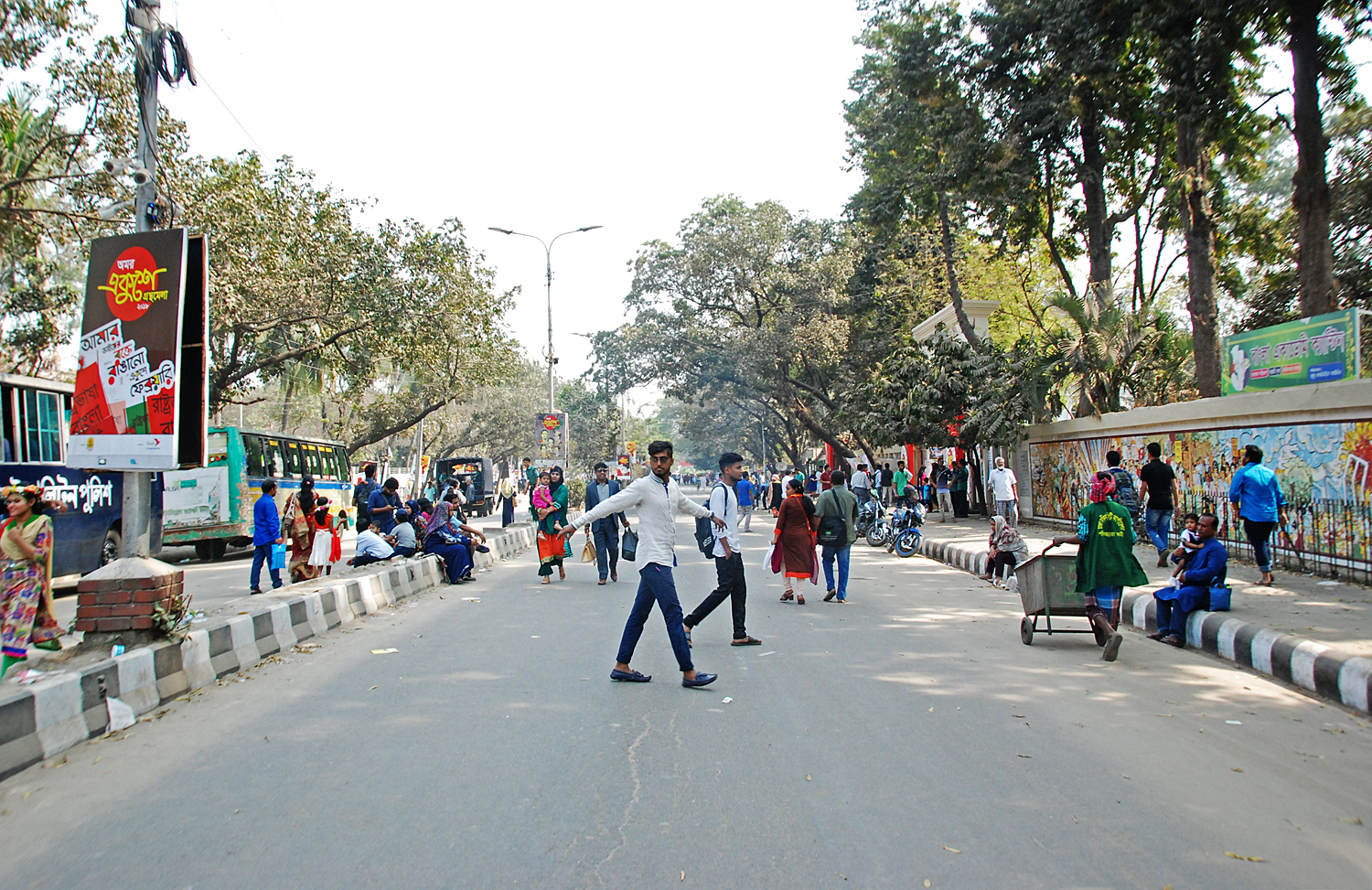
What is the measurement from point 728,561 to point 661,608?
1.57 meters

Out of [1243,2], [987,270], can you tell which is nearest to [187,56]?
[1243,2]

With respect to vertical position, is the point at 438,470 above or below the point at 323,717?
above

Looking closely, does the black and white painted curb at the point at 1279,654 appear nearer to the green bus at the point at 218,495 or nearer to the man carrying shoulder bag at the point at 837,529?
the man carrying shoulder bag at the point at 837,529

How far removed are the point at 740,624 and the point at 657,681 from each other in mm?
1713

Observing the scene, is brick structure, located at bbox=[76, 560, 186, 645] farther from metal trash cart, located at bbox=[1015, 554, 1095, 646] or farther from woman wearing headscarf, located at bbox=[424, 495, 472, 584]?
woman wearing headscarf, located at bbox=[424, 495, 472, 584]

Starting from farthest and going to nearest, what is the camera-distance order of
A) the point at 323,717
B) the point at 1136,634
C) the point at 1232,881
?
the point at 1136,634 < the point at 323,717 < the point at 1232,881

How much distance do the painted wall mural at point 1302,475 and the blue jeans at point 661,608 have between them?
925 cm

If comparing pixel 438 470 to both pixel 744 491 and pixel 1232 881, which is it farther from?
pixel 1232 881

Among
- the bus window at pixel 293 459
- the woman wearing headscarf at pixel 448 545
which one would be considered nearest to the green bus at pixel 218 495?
the bus window at pixel 293 459

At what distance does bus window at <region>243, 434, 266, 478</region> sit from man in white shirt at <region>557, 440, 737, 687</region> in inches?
588

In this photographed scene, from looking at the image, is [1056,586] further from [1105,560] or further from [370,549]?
[370,549]

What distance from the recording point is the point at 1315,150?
14414 mm

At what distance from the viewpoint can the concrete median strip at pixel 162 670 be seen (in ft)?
16.7

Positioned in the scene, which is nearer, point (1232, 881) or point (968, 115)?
point (1232, 881)
